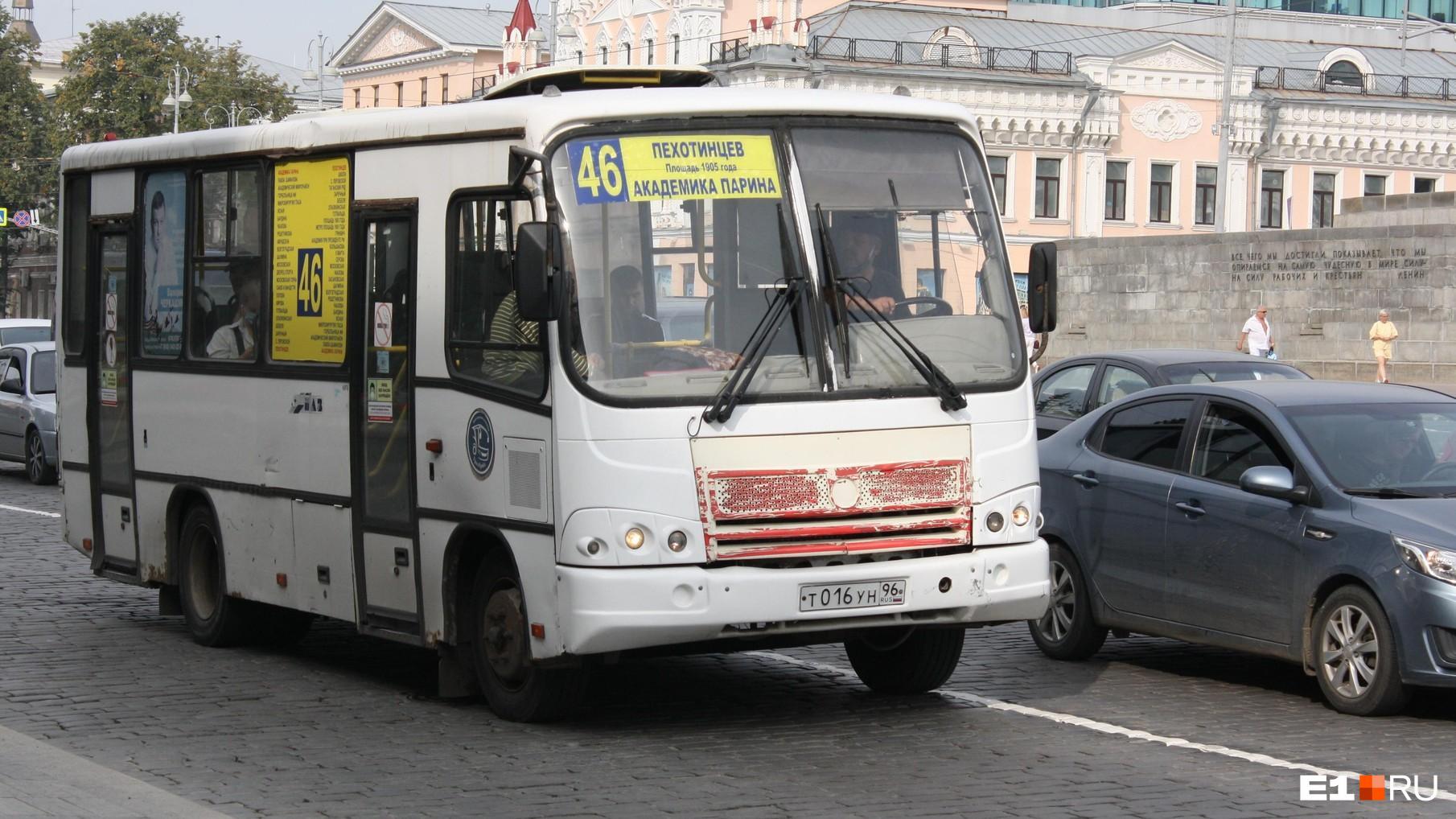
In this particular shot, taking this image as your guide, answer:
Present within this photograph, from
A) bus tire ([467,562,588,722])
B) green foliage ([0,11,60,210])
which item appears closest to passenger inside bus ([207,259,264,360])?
bus tire ([467,562,588,722])

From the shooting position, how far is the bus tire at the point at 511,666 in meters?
9.29

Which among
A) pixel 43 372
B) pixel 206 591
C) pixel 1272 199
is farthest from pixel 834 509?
pixel 1272 199

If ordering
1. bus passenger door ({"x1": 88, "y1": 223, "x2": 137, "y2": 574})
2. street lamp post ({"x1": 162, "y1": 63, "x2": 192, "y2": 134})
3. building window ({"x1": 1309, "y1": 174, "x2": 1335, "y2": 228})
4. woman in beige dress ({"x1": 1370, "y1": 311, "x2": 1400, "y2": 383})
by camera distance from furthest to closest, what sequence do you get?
building window ({"x1": 1309, "y1": 174, "x2": 1335, "y2": 228}), street lamp post ({"x1": 162, "y1": 63, "x2": 192, "y2": 134}), woman in beige dress ({"x1": 1370, "y1": 311, "x2": 1400, "y2": 383}), bus passenger door ({"x1": 88, "y1": 223, "x2": 137, "y2": 574})

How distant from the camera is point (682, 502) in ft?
28.6

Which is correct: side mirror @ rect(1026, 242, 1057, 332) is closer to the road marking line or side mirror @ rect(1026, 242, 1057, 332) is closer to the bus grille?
the bus grille

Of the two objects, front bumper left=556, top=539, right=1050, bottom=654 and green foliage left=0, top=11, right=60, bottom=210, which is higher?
green foliage left=0, top=11, right=60, bottom=210

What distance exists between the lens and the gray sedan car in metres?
9.50

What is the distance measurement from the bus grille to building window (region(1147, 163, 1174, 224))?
68445 millimetres

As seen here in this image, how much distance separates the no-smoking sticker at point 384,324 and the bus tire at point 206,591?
7.03ft

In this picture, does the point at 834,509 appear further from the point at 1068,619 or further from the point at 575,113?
the point at 1068,619

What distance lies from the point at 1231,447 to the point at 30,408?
60.7 ft

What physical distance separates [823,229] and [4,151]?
271 ft

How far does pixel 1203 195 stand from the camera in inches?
3034

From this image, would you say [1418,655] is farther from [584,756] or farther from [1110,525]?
[584,756]
